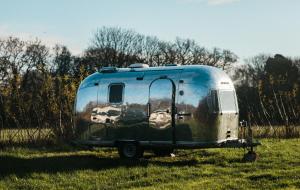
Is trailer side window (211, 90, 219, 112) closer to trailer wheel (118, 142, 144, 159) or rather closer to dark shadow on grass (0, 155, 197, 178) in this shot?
dark shadow on grass (0, 155, 197, 178)

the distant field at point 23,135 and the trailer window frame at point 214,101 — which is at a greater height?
the trailer window frame at point 214,101

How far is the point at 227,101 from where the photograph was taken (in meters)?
16.6

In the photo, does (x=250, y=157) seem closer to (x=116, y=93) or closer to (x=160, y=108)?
(x=160, y=108)

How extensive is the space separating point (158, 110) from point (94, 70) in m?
38.1

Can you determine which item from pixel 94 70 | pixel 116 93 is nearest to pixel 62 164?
pixel 116 93

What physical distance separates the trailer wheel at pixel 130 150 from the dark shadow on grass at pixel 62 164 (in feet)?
1.26

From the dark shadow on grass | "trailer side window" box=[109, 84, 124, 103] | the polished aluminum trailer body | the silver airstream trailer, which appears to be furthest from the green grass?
"trailer side window" box=[109, 84, 124, 103]

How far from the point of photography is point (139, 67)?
17766mm

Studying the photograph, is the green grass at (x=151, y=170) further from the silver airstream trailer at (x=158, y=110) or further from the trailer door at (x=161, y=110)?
the trailer door at (x=161, y=110)

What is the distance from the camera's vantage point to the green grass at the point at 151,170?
12852 mm

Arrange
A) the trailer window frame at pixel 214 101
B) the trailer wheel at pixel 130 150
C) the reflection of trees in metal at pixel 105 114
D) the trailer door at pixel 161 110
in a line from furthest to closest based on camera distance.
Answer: the reflection of trees in metal at pixel 105 114
the trailer wheel at pixel 130 150
the trailer door at pixel 161 110
the trailer window frame at pixel 214 101

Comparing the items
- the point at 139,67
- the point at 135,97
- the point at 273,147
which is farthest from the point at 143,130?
the point at 273,147

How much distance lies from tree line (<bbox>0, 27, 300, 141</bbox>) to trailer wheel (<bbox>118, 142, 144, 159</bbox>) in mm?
4992

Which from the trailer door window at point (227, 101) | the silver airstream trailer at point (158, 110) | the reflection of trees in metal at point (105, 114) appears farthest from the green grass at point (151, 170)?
the trailer door window at point (227, 101)
